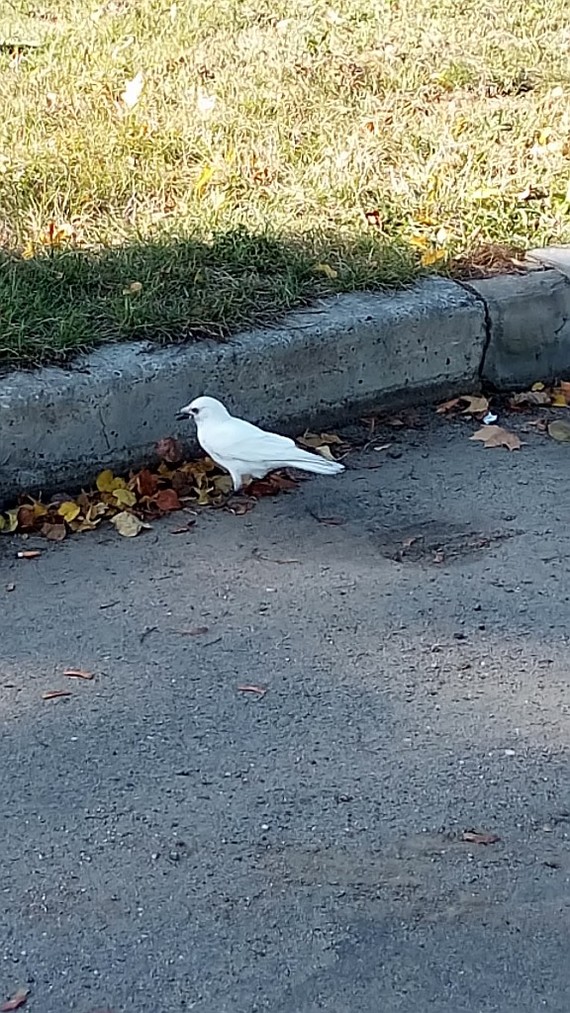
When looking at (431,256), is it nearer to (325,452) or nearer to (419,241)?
(419,241)

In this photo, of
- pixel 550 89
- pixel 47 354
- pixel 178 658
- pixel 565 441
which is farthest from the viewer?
pixel 550 89

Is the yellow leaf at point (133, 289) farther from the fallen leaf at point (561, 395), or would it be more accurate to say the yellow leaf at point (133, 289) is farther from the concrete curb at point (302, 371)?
the fallen leaf at point (561, 395)

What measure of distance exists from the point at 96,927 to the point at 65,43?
5.95 m

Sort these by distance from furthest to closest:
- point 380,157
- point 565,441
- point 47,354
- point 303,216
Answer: point 380,157 < point 303,216 < point 565,441 < point 47,354

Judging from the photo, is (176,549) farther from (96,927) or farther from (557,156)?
(557,156)

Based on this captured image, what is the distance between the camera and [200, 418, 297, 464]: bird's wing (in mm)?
3943

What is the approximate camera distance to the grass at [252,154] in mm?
4641

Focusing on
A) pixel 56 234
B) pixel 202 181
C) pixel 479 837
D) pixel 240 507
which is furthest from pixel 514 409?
pixel 479 837

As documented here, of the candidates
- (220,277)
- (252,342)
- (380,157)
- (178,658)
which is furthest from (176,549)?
(380,157)

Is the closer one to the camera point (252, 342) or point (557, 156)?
point (252, 342)

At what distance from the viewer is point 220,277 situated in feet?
15.4

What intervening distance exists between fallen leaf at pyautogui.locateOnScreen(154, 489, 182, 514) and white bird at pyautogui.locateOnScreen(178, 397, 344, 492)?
0.54 feet

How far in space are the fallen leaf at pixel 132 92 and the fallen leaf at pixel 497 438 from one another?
277 cm

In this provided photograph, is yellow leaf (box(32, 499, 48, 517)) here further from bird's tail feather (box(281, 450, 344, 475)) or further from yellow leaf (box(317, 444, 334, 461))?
yellow leaf (box(317, 444, 334, 461))
